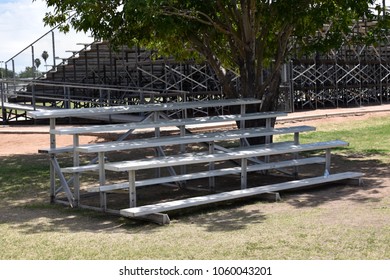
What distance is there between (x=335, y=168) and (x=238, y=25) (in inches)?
123

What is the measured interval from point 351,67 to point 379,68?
2380mm

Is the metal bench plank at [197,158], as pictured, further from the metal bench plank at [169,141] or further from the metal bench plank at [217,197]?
the metal bench plank at [217,197]

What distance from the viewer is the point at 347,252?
657 centimetres

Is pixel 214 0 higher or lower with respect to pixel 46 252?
higher

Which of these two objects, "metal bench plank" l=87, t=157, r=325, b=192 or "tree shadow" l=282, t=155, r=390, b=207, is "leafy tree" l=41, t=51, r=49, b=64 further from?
"metal bench plank" l=87, t=157, r=325, b=192

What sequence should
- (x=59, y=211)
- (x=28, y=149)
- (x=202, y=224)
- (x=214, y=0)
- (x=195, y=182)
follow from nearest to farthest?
(x=202, y=224) → (x=59, y=211) → (x=195, y=182) → (x=214, y=0) → (x=28, y=149)

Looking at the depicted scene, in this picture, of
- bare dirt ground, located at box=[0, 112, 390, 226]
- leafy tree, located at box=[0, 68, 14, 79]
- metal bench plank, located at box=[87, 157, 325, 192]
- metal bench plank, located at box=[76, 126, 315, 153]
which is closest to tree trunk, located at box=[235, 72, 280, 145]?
bare dirt ground, located at box=[0, 112, 390, 226]

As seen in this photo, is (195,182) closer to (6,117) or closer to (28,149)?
(28,149)

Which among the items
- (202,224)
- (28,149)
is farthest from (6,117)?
(202,224)

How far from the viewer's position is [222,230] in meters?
7.72

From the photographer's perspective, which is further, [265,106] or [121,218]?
[265,106]

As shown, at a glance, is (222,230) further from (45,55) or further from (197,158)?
(45,55)

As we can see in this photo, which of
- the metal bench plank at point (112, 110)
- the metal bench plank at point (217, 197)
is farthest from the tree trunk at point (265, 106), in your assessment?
the metal bench plank at point (217, 197)

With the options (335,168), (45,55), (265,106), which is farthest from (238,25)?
(45,55)
